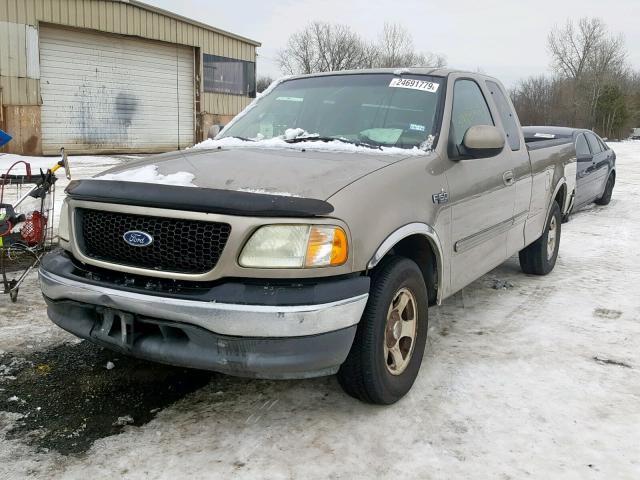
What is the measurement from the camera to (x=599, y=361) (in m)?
3.76

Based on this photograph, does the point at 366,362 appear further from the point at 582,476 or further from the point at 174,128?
the point at 174,128

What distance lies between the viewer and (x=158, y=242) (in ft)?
8.74

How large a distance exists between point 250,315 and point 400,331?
1.01m

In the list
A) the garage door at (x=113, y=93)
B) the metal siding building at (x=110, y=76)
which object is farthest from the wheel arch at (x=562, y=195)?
the garage door at (x=113, y=93)

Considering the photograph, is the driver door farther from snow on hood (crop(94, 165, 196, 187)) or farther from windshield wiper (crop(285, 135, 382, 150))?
snow on hood (crop(94, 165, 196, 187))

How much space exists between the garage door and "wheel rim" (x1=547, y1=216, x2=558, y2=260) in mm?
16676

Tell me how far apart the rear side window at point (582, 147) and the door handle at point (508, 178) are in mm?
6654

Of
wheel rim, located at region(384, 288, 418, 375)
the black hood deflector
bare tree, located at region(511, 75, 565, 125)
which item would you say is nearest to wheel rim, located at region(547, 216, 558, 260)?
wheel rim, located at region(384, 288, 418, 375)

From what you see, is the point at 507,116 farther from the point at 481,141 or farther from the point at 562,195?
the point at 562,195

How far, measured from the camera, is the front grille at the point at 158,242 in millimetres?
2564

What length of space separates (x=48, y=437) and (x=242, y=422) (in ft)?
2.98

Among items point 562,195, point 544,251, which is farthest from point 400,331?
point 562,195

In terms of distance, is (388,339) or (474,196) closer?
(388,339)

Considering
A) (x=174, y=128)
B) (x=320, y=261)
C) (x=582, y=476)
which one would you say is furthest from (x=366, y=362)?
(x=174, y=128)
